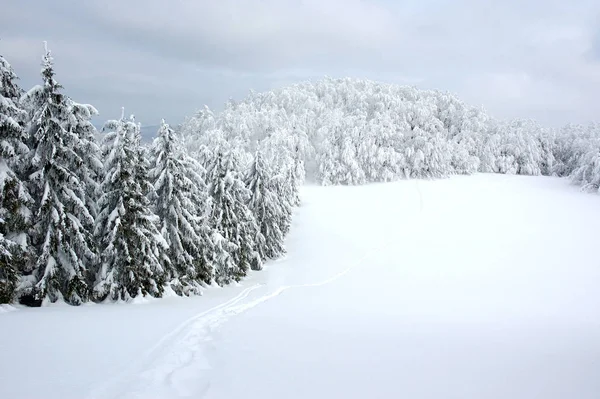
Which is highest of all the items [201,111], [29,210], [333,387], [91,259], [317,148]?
[201,111]

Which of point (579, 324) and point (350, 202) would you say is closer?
point (579, 324)

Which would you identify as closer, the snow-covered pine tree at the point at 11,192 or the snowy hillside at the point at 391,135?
the snow-covered pine tree at the point at 11,192

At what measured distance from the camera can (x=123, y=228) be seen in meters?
15.8

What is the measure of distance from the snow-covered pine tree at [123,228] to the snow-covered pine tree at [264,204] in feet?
46.7

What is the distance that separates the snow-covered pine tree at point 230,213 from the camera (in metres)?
24.0

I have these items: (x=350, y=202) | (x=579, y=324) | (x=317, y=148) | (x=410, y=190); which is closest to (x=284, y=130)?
(x=317, y=148)

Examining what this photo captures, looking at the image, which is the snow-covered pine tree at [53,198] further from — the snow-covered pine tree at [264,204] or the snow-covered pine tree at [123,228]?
the snow-covered pine tree at [264,204]

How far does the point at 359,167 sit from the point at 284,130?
14829mm

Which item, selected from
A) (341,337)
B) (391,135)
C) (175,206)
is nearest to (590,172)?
(391,135)

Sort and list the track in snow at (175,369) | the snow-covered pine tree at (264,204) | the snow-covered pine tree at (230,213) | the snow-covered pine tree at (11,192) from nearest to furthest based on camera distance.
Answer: the track in snow at (175,369)
the snow-covered pine tree at (11,192)
the snow-covered pine tree at (230,213)
the snow-covered pine tree at (264,204)

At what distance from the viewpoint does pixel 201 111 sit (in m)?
80.7

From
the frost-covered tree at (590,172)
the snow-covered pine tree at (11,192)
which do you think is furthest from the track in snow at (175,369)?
the frost-covered tree at (590,172)

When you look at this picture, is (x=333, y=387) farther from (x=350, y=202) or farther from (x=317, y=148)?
(x=317, y=148)

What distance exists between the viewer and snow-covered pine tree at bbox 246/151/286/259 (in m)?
31.2
